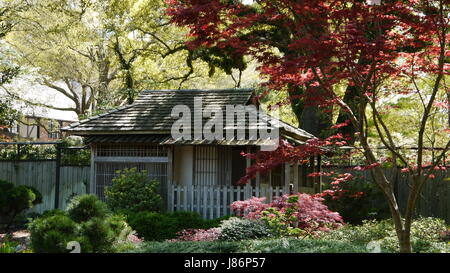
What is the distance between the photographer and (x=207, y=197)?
1402 cm

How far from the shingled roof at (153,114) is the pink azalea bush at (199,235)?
324 cm

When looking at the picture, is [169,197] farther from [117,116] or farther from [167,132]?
[117,116]

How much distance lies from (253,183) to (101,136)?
4345 mm

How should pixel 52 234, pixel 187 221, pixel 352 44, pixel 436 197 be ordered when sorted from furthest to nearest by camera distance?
pixel 436 197
pixel 187 221
pixel 52 234
pixel 352 44

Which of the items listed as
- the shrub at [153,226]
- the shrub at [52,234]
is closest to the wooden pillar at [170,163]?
the shrub at [153,226]

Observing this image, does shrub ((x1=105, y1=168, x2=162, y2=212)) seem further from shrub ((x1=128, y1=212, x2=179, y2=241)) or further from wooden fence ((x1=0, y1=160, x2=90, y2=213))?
wooden fence ((x1=0, y1=160, x2=90, y2=213))

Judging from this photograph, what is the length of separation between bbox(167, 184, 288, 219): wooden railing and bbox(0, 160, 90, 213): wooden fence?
179 inches

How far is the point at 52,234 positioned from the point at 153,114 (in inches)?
301

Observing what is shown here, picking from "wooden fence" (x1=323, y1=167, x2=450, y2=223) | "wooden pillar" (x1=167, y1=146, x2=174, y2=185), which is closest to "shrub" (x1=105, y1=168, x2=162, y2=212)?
"wooden pillar" (x1=167, y1=146, x2=174, y2=185)

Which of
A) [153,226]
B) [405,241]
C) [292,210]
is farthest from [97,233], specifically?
[405,241]

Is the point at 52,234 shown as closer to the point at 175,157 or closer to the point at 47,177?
the point at 175,157

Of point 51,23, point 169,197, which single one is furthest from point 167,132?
point 51,23
